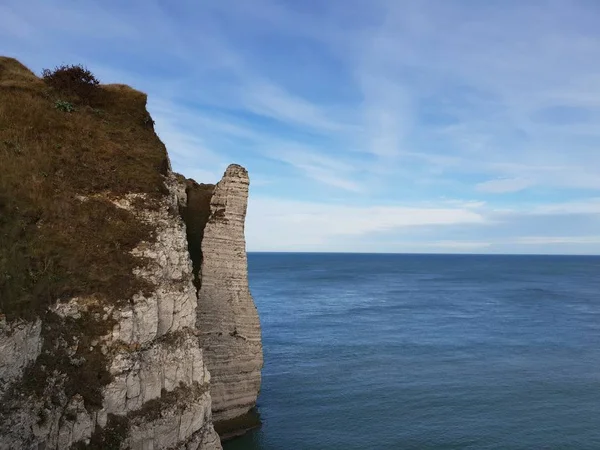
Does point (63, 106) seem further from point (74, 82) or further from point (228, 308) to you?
point (228, 308)

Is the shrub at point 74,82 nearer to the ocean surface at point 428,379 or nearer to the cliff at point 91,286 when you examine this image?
the cliff at point 91,286

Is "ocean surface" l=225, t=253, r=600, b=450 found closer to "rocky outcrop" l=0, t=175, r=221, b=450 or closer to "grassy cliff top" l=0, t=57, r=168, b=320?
"rocky outcrop" l=0, t=175, r=221, b=450

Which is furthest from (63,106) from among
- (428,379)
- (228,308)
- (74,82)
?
(428,379)

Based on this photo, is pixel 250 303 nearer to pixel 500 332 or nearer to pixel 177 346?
pixel 177 346

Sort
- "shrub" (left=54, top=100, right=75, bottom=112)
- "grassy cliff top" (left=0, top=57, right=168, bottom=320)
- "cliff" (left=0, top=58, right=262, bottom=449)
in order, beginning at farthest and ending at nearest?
1. "shrub" (left=54, top=100, right=75, bottom=112)
2. "grassy cliff top" (left=0, top=57, right=168, bottom=320)
3. "cliff" (left=0, top=58, right=262, bottom=449)

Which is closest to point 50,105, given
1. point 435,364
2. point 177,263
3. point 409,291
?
point 177,263

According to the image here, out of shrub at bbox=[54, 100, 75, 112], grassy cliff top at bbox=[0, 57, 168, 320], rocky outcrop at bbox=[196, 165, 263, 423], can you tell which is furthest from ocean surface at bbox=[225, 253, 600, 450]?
shrub at bbox=[54, 100, 75, 112]
